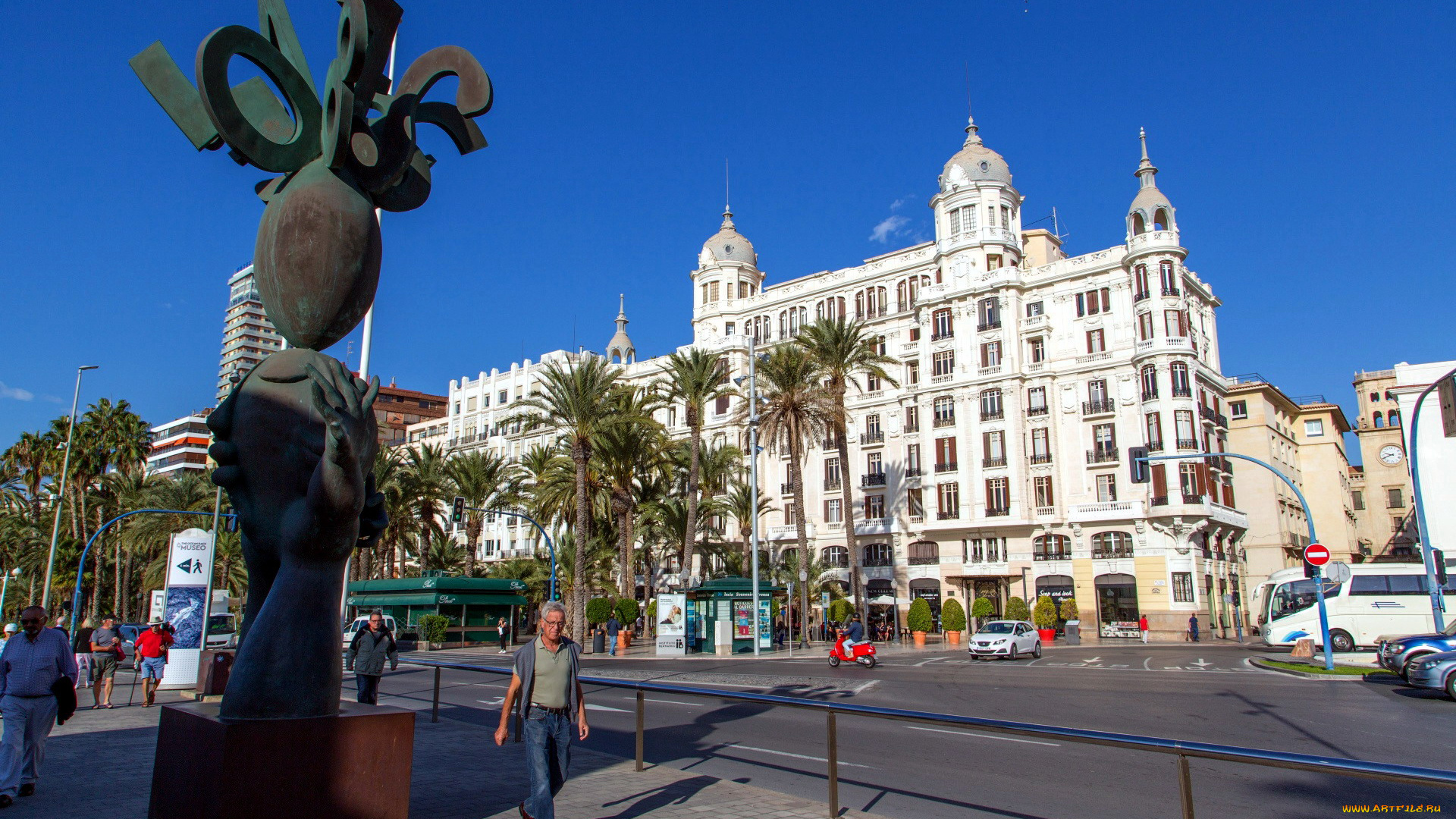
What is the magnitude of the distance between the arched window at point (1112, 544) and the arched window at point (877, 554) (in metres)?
12.2

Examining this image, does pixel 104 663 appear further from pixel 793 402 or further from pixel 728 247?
pixel 728 247

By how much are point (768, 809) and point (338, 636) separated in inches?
138

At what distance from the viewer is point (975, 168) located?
2234 inches

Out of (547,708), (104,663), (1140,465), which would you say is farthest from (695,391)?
(547,708)

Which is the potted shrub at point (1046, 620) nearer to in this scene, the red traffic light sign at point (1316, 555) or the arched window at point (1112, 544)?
the arched window at point (1112, 544)

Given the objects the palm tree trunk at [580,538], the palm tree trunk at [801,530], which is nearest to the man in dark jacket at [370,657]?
the palm tree trunk at [580,538]

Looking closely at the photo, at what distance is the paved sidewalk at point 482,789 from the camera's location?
7.05 metres

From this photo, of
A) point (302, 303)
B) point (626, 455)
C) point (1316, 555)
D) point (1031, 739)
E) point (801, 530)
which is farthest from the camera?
point (626, 455)

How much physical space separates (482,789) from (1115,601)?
46.9 metres

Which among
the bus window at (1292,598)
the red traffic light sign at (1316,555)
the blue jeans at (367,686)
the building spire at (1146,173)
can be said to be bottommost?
the blue jeans at (367,686)

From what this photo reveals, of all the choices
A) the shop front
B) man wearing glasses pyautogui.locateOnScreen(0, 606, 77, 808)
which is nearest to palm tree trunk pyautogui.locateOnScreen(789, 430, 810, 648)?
the shop front

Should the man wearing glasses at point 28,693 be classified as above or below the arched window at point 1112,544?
below

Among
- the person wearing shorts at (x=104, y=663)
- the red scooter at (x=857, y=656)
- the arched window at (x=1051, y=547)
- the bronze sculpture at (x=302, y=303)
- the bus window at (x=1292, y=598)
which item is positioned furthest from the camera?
the arched window at (x=1051, y=547)

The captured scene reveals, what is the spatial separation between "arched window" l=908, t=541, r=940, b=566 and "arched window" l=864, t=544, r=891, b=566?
1646 mm
